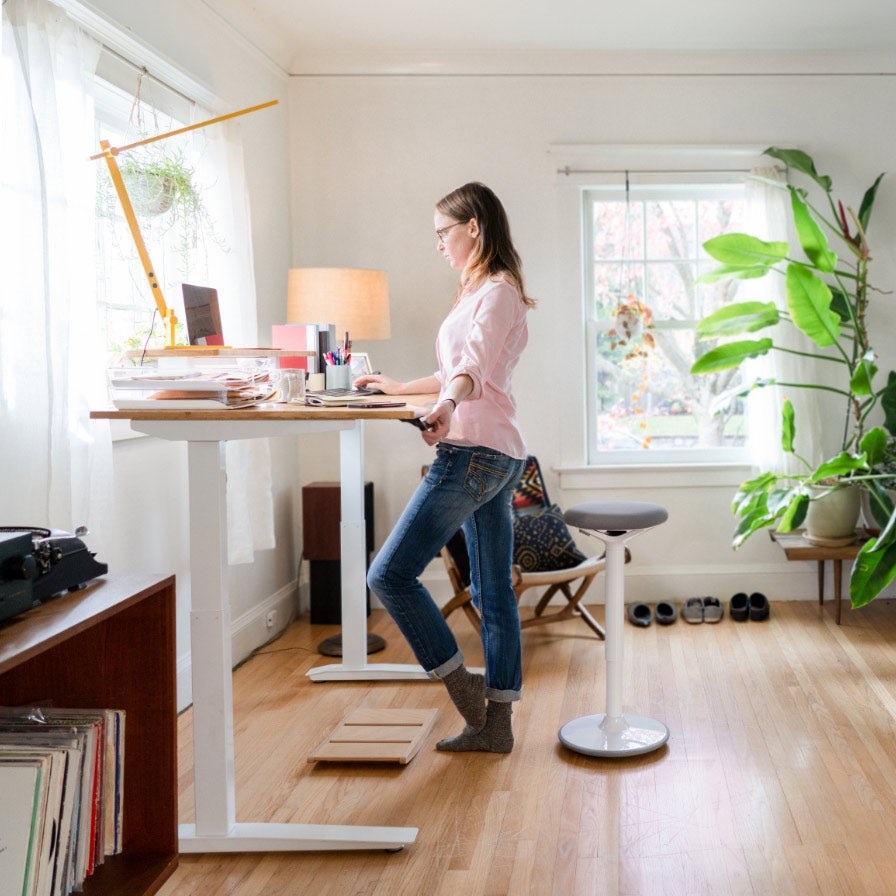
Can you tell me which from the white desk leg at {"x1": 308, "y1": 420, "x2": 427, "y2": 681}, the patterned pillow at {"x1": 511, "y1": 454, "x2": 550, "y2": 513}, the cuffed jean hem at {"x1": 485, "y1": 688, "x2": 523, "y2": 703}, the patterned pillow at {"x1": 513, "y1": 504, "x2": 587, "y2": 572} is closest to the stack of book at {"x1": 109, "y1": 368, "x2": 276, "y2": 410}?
the cuffed jean hem at {"x1": 485, "y1": 688, "x2": 523, "y2": 703}

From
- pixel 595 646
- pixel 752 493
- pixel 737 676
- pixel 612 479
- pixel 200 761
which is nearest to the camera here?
pixel 200 761

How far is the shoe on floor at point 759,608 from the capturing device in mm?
4691

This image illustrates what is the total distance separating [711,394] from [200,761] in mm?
3559

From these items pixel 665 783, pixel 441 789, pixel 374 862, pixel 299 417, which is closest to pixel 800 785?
pixel 665 783

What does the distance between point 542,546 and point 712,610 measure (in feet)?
2.98

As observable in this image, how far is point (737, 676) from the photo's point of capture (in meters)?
3.84

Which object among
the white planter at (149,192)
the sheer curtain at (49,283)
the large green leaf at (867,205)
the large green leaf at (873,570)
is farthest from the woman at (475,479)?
the large green leaf at (867,205)

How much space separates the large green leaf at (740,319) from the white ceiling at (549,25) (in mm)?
1213

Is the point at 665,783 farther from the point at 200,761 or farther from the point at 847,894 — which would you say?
the point at 200,761

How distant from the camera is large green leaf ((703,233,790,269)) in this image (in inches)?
182

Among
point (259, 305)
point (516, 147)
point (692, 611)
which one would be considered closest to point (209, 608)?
point (259, 305)

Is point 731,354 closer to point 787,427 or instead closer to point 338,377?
point 787,427

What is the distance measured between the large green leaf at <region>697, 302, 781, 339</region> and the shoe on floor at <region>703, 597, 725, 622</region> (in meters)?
1.21

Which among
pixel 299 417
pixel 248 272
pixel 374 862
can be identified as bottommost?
pixel 374 862
